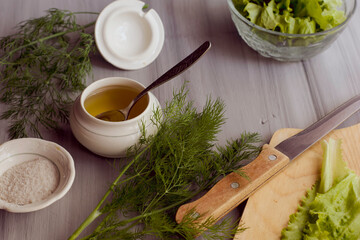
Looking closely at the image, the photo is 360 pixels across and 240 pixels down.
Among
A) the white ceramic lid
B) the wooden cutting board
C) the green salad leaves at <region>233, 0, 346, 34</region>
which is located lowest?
the wooden cutting board

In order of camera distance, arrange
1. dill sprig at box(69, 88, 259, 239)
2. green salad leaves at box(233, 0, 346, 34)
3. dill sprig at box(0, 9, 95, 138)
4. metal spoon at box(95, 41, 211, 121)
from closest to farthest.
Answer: dill sprig at box(69, 88, 259, 239) → metal spoon at box(95, 41, 211, 121) → dill sprig at box(0, 9, 95, 138) → green salad leaves at box(233, 0, 346, 34)

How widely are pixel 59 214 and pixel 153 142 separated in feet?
1.00

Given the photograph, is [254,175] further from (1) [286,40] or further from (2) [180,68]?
(1) [286,40]

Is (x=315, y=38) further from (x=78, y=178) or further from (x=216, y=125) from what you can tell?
(x=78, y=178)

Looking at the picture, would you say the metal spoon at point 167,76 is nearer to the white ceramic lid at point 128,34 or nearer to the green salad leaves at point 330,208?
the white ceramic lid at point 128,34

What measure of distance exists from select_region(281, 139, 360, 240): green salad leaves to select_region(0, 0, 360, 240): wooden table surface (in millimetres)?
215

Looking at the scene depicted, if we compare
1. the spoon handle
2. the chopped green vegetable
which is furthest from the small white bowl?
the chopped green vegetable

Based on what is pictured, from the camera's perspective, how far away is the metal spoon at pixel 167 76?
48.8 inches

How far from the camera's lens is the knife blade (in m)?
1.12

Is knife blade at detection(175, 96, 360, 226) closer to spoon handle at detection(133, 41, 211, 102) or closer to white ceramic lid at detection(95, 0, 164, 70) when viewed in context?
spoon handle at detection(133, 41, 211, 102)

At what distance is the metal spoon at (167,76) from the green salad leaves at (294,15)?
13.3 inches

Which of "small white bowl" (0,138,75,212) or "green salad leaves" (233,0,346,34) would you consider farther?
"green salad leaves" (233,0,346,34)

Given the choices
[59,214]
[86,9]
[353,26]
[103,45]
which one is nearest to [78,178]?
[59,214]

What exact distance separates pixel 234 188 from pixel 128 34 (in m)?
0.68
